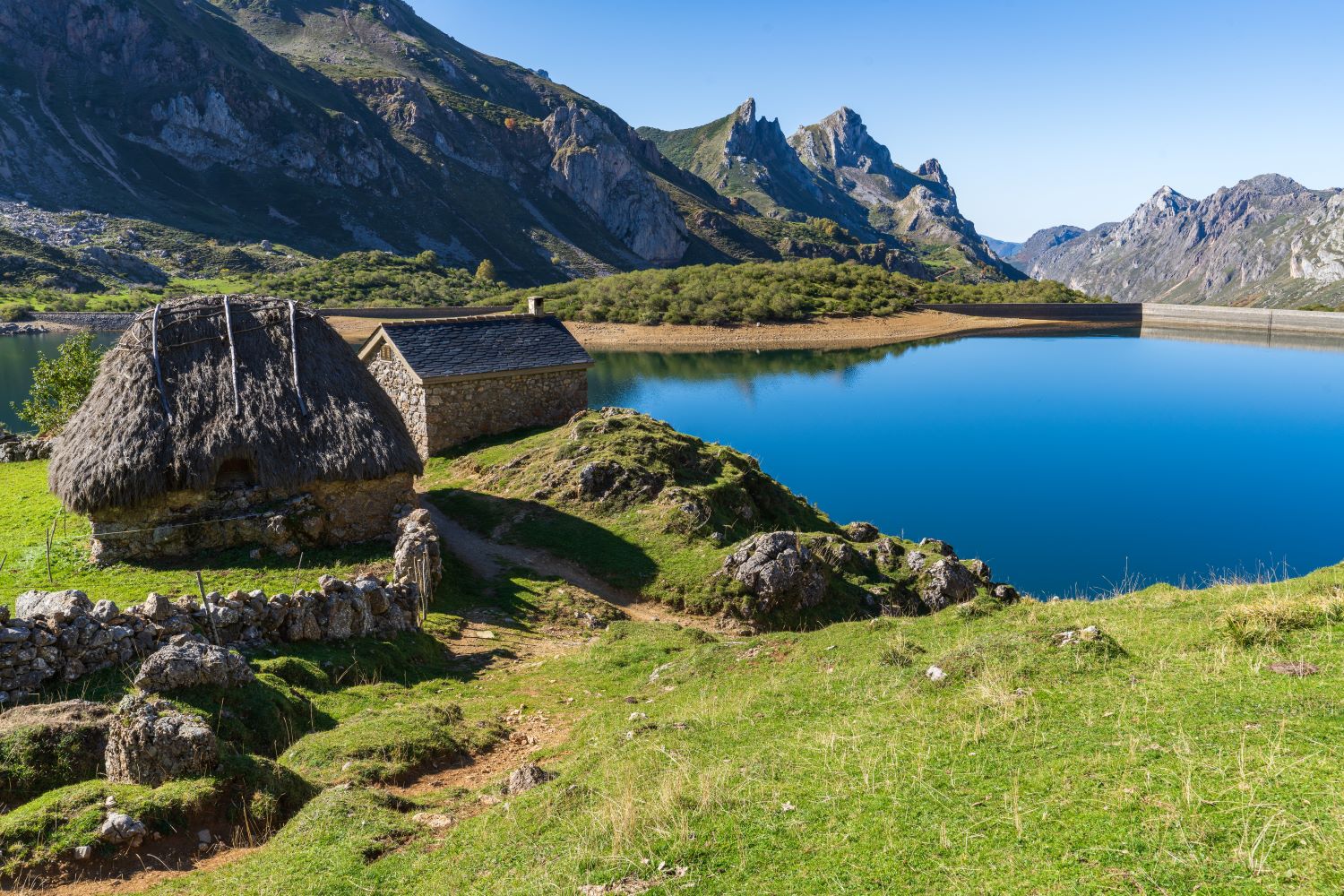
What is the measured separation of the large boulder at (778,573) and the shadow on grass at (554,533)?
223cm

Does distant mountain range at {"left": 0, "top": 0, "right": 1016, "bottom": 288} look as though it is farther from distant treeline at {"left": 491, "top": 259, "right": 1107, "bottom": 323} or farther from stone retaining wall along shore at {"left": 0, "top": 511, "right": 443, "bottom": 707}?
stone retaining wall along shore at {"left": 0, "top": 511, "right": 443, "bottom": 707}

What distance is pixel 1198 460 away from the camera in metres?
38.3

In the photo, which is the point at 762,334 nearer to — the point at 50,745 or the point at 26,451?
the point at 26,451

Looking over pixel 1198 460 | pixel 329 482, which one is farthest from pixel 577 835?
pixel 1198 460

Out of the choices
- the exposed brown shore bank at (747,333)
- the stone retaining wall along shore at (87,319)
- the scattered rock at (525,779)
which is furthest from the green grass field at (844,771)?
the stone retaining wall along shore at (87,319)

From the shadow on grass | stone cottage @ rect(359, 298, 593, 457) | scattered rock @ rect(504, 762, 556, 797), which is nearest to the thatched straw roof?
the shadow on grass

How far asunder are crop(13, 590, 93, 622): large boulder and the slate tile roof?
1525cm

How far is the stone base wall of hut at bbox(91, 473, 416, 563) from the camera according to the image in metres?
17.1

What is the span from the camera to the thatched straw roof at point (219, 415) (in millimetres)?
17094

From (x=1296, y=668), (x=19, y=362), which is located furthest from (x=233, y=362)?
(x=19, y=362)

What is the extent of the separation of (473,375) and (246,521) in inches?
400

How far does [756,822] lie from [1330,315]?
11935 cm

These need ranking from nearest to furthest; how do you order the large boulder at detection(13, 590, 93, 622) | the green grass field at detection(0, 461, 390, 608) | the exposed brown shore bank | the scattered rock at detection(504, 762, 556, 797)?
1. the scattered rock at detection(504, 762, 556, 797)
2. the large boulder at detection(13, 590, 93, 622)
3. the green grass field at detection(0, 461, 390, 608)
4. the exposed brown shore bank

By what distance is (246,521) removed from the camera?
17.8 meters
